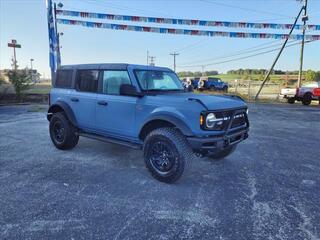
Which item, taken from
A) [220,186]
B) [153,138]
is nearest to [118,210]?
[153,138]

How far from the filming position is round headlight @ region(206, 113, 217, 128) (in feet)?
12.1

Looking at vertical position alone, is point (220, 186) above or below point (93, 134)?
below

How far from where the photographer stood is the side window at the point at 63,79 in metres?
5.65

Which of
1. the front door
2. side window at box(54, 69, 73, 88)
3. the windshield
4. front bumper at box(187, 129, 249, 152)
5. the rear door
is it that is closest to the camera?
front bumper at box(187, 129, 249, 152)

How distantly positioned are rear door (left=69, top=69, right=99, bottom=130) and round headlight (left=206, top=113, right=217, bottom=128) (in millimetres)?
2406

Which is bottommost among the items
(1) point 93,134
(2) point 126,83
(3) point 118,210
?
(3) point 118,210

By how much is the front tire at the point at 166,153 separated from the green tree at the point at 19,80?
51.5 ft

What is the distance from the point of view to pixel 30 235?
2.61m

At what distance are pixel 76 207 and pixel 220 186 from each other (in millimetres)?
2108

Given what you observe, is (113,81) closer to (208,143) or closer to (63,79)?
(63,79)

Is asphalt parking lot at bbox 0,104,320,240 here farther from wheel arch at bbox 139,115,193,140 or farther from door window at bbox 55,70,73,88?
door window at bbox 55,70,73,88

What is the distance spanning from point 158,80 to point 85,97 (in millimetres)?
1536

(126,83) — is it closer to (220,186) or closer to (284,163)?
(220,186)

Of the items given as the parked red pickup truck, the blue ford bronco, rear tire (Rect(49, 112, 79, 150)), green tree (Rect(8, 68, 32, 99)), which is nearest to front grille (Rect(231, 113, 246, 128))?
the blue ford bronco
